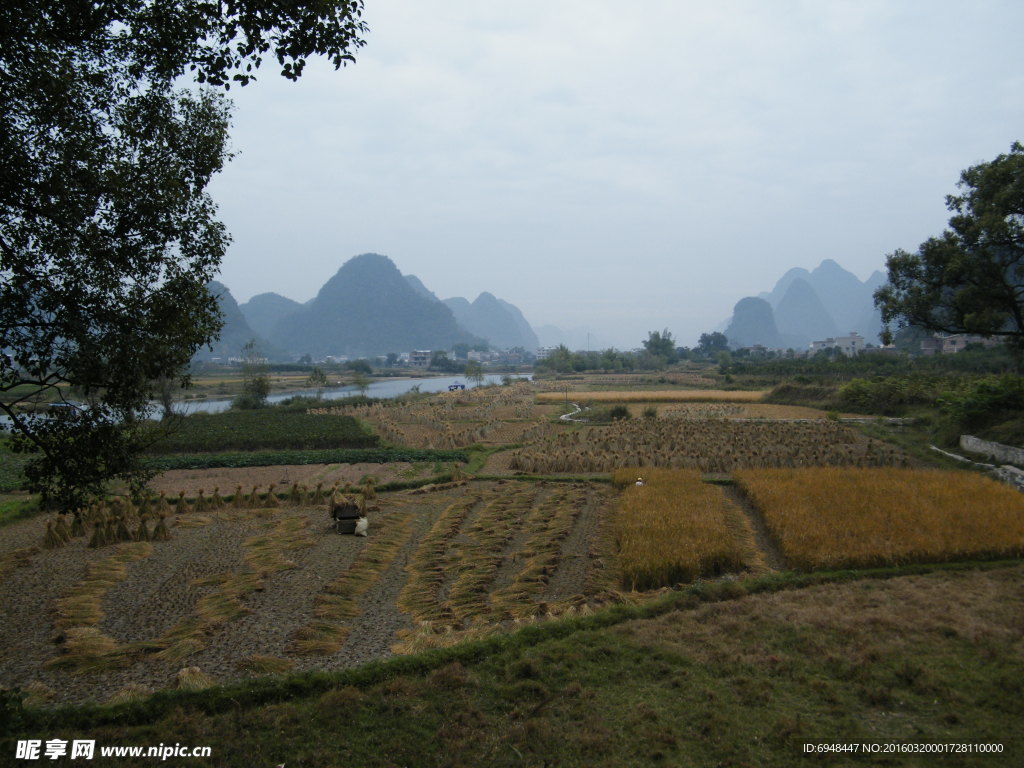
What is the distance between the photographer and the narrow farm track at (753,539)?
9062 millimetres

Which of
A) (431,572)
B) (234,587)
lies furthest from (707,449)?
(234,587)

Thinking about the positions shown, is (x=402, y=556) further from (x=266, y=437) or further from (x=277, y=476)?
(x=266, y=437)

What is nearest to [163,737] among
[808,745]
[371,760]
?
[371,760]

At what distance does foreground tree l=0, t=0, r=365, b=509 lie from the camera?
4.97m

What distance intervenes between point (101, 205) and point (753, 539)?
399 inches

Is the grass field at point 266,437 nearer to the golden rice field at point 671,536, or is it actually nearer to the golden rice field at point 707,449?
the golden rice field at point 707,449

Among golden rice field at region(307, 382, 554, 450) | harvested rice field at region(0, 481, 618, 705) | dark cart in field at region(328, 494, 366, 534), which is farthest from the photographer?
golden rice field at region(307, 382, 554, 450)

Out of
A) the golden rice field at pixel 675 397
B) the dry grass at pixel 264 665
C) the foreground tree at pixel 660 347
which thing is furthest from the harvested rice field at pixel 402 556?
the foreground tree at pixel 660 347

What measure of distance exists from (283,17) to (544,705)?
6.26 metres

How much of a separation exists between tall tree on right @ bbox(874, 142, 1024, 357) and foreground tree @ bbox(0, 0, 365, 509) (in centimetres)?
1953

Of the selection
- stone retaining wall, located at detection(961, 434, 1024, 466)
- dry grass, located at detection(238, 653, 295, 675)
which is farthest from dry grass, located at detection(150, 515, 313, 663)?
stone retaining wall, located at detection(961, 434, 1024, 466)

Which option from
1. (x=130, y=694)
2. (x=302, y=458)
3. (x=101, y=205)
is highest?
(x=101, y=205)

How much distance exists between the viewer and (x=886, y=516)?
1047cm

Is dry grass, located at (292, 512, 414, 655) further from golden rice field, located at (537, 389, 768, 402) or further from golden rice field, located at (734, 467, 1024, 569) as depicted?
golden rice field, located at (537, 389, 768, 402)
